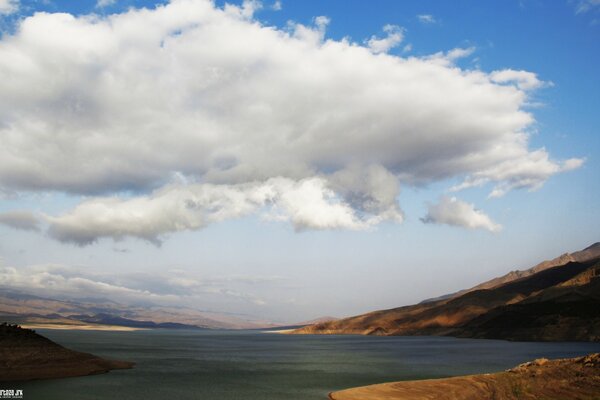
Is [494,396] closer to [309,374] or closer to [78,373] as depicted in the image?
[309,374]

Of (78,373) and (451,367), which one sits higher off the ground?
(78,373)

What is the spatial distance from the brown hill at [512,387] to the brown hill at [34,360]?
47.9m

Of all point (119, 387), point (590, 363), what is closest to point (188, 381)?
point (119, 387)

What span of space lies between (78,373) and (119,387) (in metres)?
16.4

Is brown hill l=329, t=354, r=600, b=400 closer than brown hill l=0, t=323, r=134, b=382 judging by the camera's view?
Yes

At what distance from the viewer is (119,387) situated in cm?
7094

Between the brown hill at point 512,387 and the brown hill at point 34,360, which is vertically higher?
the brown hill at point 34,360

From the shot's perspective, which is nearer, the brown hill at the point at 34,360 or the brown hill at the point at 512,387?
the brown hill at the point at 512,387

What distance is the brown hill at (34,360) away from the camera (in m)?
76.1

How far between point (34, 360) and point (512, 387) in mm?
72969

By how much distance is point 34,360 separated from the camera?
79812 millimetres

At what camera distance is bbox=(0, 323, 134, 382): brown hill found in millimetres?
76125

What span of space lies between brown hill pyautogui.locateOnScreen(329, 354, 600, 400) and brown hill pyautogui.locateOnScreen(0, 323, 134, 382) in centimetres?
4786

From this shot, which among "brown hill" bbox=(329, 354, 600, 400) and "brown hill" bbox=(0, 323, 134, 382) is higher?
"brown hill" bbox=(0, 323, 134, 382)
